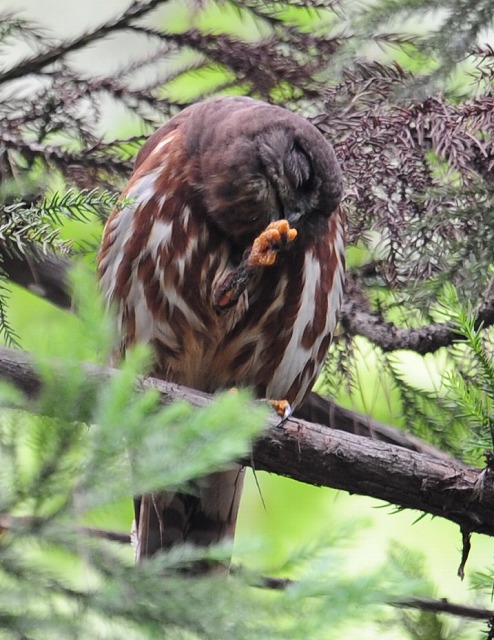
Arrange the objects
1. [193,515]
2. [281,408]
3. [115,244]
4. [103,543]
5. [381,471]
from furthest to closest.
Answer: [193,515], [115,244], [281,408], [381,471], [103,543]

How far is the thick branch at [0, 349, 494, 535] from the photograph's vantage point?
8.66ft

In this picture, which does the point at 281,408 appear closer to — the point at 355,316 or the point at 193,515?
the point at 355,316

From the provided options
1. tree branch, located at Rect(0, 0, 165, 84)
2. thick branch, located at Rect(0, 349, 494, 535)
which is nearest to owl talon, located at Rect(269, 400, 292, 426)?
thick branch, located at Rect(0, 349, 494, 535)

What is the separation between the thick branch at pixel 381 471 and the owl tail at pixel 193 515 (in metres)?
1.07

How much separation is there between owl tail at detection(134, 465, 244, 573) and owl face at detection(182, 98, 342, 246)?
0.90 m

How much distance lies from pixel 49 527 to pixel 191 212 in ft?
6.75

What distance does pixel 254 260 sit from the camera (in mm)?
3256

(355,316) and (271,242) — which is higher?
(271,242)

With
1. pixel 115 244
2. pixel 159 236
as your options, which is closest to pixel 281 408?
pixel 159 236

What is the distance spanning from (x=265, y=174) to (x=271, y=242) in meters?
0.25

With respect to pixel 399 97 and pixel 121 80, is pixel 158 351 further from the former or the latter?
pixel 399 97

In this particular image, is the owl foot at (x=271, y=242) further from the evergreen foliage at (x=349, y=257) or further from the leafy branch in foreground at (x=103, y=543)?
the leafy branch in foreground at (x=103, y=543)

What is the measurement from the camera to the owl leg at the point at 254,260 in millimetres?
3225

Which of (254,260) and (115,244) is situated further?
(115,244)
